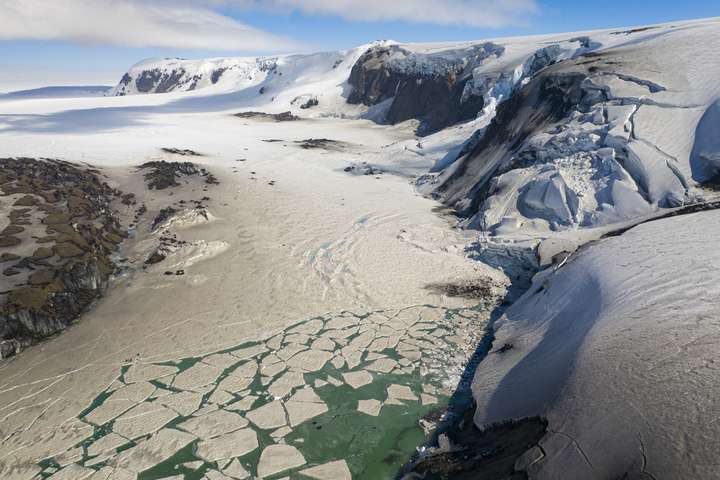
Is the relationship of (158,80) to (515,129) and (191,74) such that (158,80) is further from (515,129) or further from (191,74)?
(515,129)

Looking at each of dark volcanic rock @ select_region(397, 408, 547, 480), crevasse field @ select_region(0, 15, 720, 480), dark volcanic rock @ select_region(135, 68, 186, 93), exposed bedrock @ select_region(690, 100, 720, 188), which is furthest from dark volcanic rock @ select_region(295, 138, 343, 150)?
dark volcanic rock @ select_region(135, 68, 186, 93)

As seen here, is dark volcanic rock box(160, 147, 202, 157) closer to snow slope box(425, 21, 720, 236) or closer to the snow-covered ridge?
snow slope box(425, 21, 720, 236)

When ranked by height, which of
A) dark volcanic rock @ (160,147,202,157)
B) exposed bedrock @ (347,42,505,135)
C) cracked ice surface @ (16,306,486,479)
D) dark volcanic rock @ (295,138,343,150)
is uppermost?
exposed bedrock @ (347,42,505,135)

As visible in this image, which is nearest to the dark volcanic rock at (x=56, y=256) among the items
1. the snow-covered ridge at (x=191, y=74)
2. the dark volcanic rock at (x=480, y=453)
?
the dark volcanic rock at (x=480, y=453)

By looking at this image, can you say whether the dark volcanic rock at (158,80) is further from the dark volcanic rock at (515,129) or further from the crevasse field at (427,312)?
the dark volcanic rock at (515,129)

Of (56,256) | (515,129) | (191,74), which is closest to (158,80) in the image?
(191,74)

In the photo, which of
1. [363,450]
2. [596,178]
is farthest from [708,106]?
[363,450]
